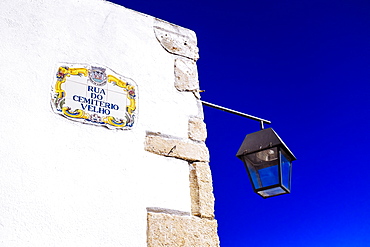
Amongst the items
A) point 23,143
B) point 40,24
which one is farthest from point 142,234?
point 40,24

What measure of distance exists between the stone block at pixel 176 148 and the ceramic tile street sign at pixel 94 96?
166mm

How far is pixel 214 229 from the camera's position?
234 cm

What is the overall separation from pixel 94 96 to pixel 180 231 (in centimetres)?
88

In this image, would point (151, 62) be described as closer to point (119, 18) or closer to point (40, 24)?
point (119, 18)

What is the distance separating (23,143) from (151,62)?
100cm

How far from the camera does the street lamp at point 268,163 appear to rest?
2.55m

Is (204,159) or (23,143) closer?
(23,143)

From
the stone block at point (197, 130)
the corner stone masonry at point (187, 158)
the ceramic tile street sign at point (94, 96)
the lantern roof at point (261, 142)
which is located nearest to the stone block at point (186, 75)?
the corner stone masonry at point (187, 158)

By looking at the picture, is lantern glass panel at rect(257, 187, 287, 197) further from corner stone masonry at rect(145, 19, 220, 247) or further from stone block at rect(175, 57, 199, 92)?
stone block at rect(175, 57, 199, 92)

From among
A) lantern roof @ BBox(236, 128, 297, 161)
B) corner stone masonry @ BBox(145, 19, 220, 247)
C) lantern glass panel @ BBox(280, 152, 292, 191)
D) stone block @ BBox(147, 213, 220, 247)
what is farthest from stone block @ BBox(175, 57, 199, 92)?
stone block @ BBox(147, 213, 220, 247)

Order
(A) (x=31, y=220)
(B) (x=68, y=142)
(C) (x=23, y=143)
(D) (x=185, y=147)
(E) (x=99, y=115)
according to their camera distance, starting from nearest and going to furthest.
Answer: (A) (x=31, y=220)
(C) (x=23, y=143)
(B) (x=68, y=142)
(E) (x=99, y=115)
(D) (x=185, y=147)

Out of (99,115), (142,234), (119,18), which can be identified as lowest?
(142,234)

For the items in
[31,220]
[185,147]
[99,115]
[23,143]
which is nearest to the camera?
[31,220]

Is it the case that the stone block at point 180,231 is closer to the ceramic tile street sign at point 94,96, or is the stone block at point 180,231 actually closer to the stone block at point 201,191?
the stone block at point 201,191
